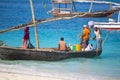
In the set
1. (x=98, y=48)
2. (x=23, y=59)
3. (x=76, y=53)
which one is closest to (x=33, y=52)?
(x=23, y=59)

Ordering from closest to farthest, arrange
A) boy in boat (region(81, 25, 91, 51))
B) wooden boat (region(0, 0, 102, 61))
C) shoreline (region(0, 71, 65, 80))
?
shoreline (region(0, 71, 65, 80)) → wooden boat (region(0, 0, 102, 61)) → boy in boat (region(81, 25, 91, 51))

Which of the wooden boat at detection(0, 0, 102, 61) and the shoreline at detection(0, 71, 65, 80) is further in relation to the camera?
the wooden boat at detection(0, 0, 102, 61)

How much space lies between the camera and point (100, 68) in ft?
62.8

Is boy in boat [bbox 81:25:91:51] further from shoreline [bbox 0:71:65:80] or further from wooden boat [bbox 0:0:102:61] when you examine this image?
shoreline [bbox 0:71:65:80]

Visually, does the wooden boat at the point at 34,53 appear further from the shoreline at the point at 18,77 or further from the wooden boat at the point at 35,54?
the shoreline at the point at 18,77

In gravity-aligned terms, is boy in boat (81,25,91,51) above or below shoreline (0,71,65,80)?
above

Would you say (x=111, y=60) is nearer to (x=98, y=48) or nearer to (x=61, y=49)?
(x=98, y=48)

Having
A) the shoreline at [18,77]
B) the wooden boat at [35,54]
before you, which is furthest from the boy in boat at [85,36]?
Answer: the shoreline at [18,77]

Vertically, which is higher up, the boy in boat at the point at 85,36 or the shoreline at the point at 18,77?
the boy in boat at the point at 85,36

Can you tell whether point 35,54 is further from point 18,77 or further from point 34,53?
point 18,77

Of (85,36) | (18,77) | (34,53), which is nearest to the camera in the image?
(18,77)


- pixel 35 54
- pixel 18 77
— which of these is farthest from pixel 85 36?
pixel 18 77

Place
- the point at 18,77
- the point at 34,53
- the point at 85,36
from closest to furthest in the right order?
the point at 18,77
the point at 34,53
the point at 85,36

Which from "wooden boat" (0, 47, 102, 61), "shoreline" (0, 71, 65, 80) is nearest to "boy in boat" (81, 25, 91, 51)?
"wooden boat" (0, 47, 102, 61)
